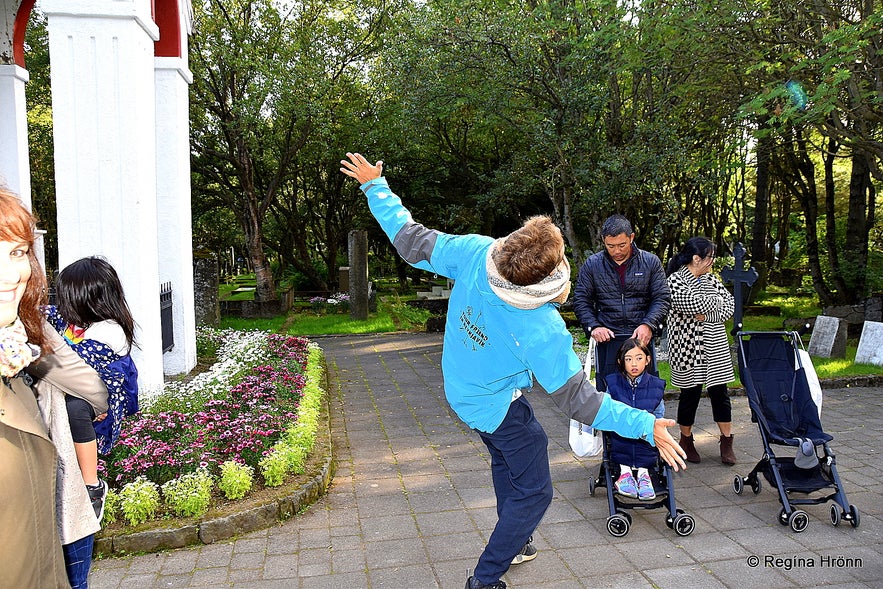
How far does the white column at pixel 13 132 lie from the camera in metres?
8.76

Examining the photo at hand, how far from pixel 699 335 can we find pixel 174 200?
21.2 ft

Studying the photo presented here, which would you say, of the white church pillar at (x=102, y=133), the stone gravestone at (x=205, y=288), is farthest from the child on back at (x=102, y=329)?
the stone gravestone at (x=205, y=288)

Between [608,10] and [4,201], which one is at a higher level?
[608,10]

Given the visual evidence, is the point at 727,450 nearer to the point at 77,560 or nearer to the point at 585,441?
the point at 585,441

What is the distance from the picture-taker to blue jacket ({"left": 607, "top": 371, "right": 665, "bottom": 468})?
15.1 ft

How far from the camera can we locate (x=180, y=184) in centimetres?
862

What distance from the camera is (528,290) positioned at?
295 centimetres

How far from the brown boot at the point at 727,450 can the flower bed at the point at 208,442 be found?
138 inches

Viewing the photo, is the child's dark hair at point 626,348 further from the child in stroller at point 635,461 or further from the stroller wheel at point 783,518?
the stroller wheel at point 783,518

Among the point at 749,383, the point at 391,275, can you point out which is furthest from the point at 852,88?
the point at 391,275

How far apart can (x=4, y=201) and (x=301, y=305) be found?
1969 centimetres

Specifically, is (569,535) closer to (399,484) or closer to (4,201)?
(399,484)

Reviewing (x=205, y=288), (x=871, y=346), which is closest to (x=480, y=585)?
(x=871, y=346)

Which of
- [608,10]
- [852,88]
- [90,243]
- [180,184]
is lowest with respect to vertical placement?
[90,243]
